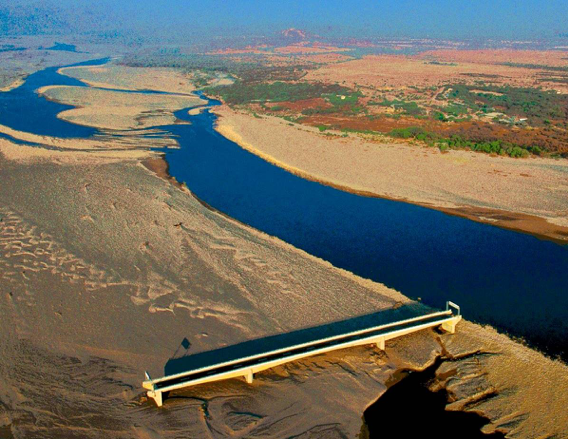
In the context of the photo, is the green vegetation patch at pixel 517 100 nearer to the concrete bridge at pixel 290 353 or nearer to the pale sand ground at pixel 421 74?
the pale sand ground at pixel 421 74

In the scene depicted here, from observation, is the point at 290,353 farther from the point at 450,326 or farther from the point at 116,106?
the point at 116,106

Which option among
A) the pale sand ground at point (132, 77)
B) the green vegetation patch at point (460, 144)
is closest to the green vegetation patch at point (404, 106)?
the green vegetation patch at point (460, 144)

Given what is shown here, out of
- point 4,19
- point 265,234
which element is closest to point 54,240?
point 265,234

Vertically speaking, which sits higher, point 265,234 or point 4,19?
point 4,19

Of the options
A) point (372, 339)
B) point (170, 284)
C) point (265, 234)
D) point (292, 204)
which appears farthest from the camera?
point (292, 204)

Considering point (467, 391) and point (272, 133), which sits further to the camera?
point (272, 133)

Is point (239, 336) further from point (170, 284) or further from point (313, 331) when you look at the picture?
point (170, 284)
